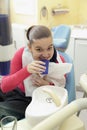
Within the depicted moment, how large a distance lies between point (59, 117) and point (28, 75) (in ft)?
1.99

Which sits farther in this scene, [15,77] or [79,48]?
[79,48]

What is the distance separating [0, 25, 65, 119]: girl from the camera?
1140mm

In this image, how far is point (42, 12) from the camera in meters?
2.99

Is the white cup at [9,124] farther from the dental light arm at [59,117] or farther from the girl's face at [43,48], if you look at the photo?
the girl's face at [43,48]

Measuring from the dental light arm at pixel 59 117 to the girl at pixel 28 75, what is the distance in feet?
1.50

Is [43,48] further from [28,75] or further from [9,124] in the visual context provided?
[9,124]

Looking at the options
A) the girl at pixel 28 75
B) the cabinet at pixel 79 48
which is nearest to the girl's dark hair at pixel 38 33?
the girl at pixel 28 75

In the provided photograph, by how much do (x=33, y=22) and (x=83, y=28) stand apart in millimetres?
648

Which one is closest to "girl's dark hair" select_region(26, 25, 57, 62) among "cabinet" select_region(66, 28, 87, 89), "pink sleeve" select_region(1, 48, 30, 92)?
"pink sleeve" select_region(1, 48, 30, 92)

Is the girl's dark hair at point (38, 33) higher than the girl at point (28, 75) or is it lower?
higher

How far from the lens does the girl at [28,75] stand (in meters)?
1.14

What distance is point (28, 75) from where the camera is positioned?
47.2 inches

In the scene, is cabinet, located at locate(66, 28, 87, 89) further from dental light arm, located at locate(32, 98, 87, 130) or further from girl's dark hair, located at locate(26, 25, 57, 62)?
dental light arm, located at locate(32, 98, 87, 130)

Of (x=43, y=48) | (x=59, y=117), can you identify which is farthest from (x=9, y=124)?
(x=43, y=48)
